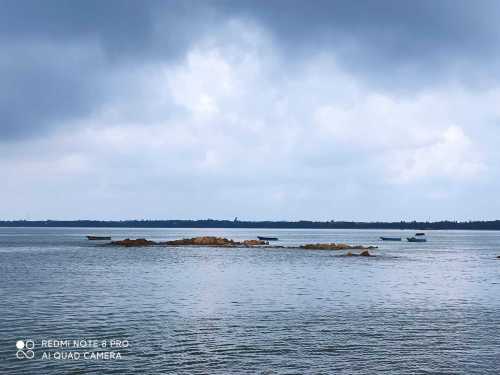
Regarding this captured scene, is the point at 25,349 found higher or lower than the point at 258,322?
higher

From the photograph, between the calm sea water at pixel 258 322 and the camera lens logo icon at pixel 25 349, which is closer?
the calm sea water at pixel 258 322

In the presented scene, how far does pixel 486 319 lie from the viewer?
39438 mm

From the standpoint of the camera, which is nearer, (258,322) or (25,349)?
(25,349)

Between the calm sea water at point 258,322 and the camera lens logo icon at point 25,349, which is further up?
the camera lens logo icon at point 25,349

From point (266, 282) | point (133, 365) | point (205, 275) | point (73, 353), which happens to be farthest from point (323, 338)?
point (205, 275)

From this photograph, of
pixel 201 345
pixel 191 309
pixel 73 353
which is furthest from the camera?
pixel 191 309

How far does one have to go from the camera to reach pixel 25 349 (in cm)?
2875

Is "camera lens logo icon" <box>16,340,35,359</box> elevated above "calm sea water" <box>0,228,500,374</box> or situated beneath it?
elevated above

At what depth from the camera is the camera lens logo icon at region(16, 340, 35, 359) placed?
2741 centimetres

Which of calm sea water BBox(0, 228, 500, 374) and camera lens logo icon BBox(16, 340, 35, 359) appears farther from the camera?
camera lens logo icon BBox(16, 340, 35, 359)

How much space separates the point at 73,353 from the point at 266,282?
37.5 meters

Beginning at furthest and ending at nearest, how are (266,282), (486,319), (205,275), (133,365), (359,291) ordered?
1. (205,275)
2. (266,282)
3. (359,291)
4. (486,319)
5. (133,365)

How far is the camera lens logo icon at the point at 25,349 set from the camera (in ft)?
89.9

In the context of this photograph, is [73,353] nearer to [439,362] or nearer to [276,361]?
[276,361]
